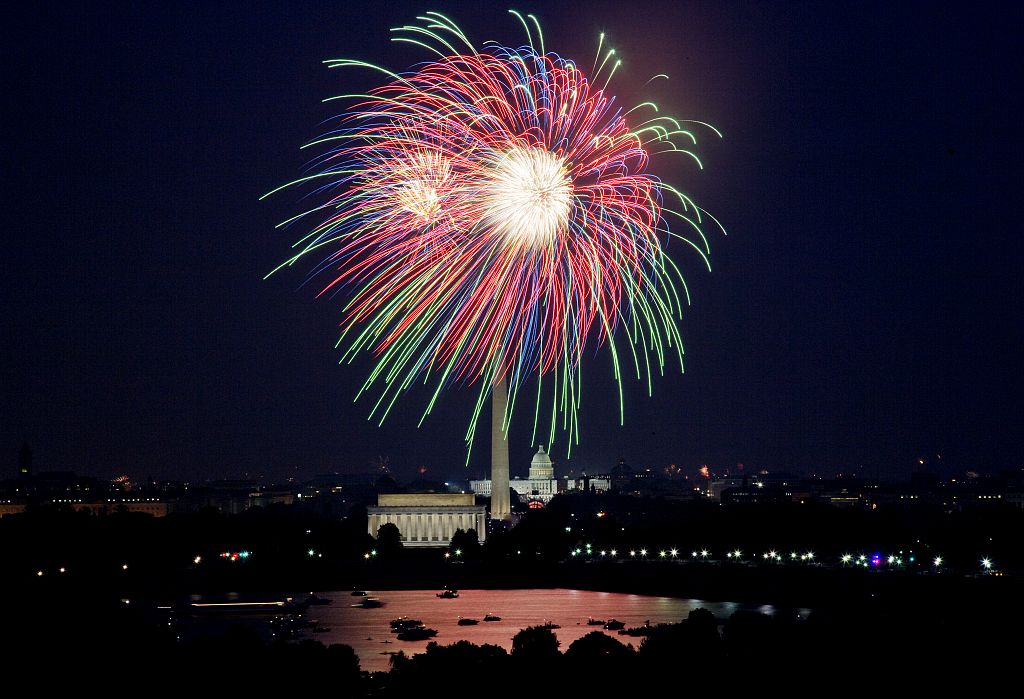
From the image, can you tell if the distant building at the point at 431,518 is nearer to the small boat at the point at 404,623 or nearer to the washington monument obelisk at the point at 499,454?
the washington monument obelisk at the point at 499,454

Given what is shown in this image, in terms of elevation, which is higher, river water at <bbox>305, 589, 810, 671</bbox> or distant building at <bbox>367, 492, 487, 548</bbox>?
distant building at <bbox>367, 492, 487, 548</bbox>

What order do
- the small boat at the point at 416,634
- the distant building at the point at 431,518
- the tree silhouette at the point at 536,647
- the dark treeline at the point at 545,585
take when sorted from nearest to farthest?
1. the dark treeline at the point at 545,585
2. the tree silhouette at the point at 536,647
3. the small boat at the point at 416,634
4. the distant building at the point at 431,518

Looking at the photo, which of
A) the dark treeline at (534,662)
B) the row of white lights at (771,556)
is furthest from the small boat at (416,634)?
the row of white lights at (771,556)

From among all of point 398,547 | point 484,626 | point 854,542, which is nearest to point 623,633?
point 484,626

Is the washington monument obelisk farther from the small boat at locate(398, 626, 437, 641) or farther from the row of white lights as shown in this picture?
the small boat at locate(398, 626, 437, 641)

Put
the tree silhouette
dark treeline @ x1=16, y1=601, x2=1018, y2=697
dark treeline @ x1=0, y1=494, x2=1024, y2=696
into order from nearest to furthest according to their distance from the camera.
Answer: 1. dark treeline @ x1=16, y1=601, x2=1018, y2=697
2. dark treeline @ x1=0, y1=494, x2=1024, y2=696
3. the tree silhouette

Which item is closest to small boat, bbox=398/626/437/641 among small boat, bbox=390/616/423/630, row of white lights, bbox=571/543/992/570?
small boat, bbox=390/616/423/630

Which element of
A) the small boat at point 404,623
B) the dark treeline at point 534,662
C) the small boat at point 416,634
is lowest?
the dark treeline at point 534,662
